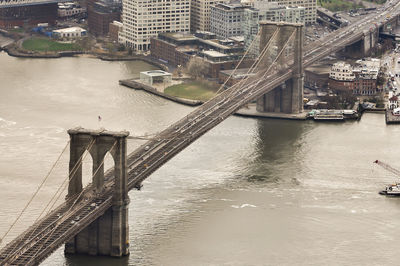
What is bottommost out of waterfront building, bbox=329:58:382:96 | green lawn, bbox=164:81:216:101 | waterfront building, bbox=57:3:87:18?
green lawn, bbox=164:81:216:101

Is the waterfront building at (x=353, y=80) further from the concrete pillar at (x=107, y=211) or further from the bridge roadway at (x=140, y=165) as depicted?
the concrete pillar at (x=107, y=211)

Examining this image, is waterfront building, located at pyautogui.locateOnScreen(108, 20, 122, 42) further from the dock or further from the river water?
the dock

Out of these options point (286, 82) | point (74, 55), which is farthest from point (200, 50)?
point (286, 82)

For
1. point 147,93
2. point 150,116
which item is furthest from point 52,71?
point 150,116

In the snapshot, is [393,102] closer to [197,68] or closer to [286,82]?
[286,82]

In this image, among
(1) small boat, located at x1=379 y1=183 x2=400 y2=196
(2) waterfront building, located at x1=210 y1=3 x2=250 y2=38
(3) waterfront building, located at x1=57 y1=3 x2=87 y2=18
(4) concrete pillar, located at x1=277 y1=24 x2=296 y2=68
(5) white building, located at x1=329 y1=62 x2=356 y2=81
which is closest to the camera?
(1) small boat, located at x1=379 y1=183 x2=400 y2=196

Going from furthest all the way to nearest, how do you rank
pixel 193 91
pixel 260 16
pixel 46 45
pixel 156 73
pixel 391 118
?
1. pixel 46 45
2. pixel 260 16
3. pixel 156 73
4. pixel 193 91
5. pixel 391 118

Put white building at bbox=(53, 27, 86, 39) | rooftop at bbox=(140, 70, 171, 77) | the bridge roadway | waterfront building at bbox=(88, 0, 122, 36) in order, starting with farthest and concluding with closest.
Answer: waterfront building at bbox=(88, 0, 122, 36), white building at bbox=(53, 27, 86, 39), rooftop at bbox=(140, 70, 171, 77), the bridge roadway

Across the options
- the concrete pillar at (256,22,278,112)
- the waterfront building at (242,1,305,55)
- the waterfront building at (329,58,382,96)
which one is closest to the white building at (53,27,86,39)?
the waterfront building at (242,1,305,55)

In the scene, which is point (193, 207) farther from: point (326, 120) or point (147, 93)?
point (147, 93)
